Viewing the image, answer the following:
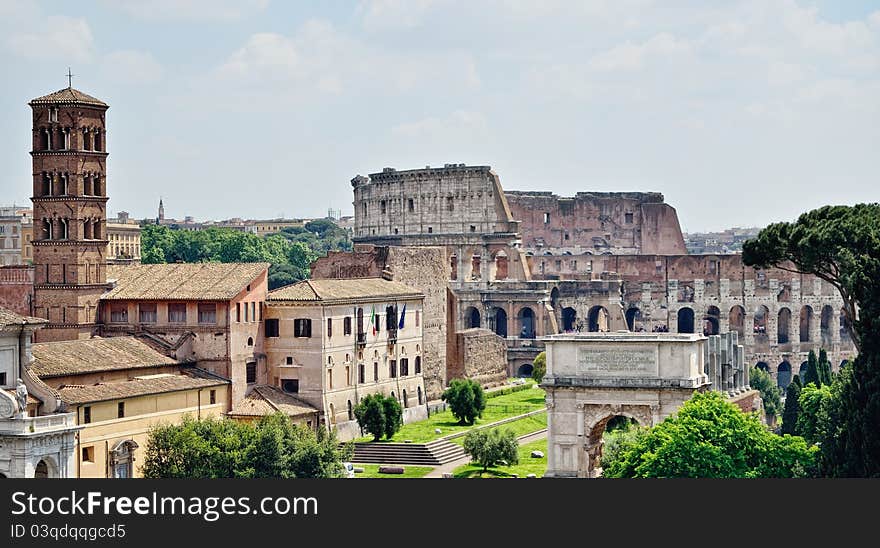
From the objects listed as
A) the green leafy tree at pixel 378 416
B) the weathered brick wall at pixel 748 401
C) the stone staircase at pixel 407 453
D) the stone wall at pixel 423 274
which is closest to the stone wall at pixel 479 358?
the stone wall at pixel 423 274

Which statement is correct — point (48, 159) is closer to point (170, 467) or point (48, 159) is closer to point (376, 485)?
point (170, 467)

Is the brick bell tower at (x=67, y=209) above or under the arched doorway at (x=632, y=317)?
above

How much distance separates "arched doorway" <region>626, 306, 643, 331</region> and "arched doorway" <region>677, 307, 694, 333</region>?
2.77 meters

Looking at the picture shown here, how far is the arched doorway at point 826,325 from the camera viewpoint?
120312mm

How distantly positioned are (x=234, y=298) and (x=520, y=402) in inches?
783

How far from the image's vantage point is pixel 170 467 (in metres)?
54.2

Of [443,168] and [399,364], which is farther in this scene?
[443,168]

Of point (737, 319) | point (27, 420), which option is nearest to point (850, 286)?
point (27, 420)

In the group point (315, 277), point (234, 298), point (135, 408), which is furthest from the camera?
point (315, 277)

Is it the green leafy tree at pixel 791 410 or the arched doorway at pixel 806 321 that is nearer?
the green leafy tree at pixel 791 410

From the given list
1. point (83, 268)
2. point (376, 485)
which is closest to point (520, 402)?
point (83, 268)

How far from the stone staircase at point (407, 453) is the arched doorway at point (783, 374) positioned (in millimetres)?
59890

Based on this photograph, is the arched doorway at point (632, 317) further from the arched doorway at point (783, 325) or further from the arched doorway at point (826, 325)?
the arched doorway at point (826, 325)

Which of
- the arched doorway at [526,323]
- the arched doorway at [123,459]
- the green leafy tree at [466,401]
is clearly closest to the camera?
the arched doorway at [123,459]
